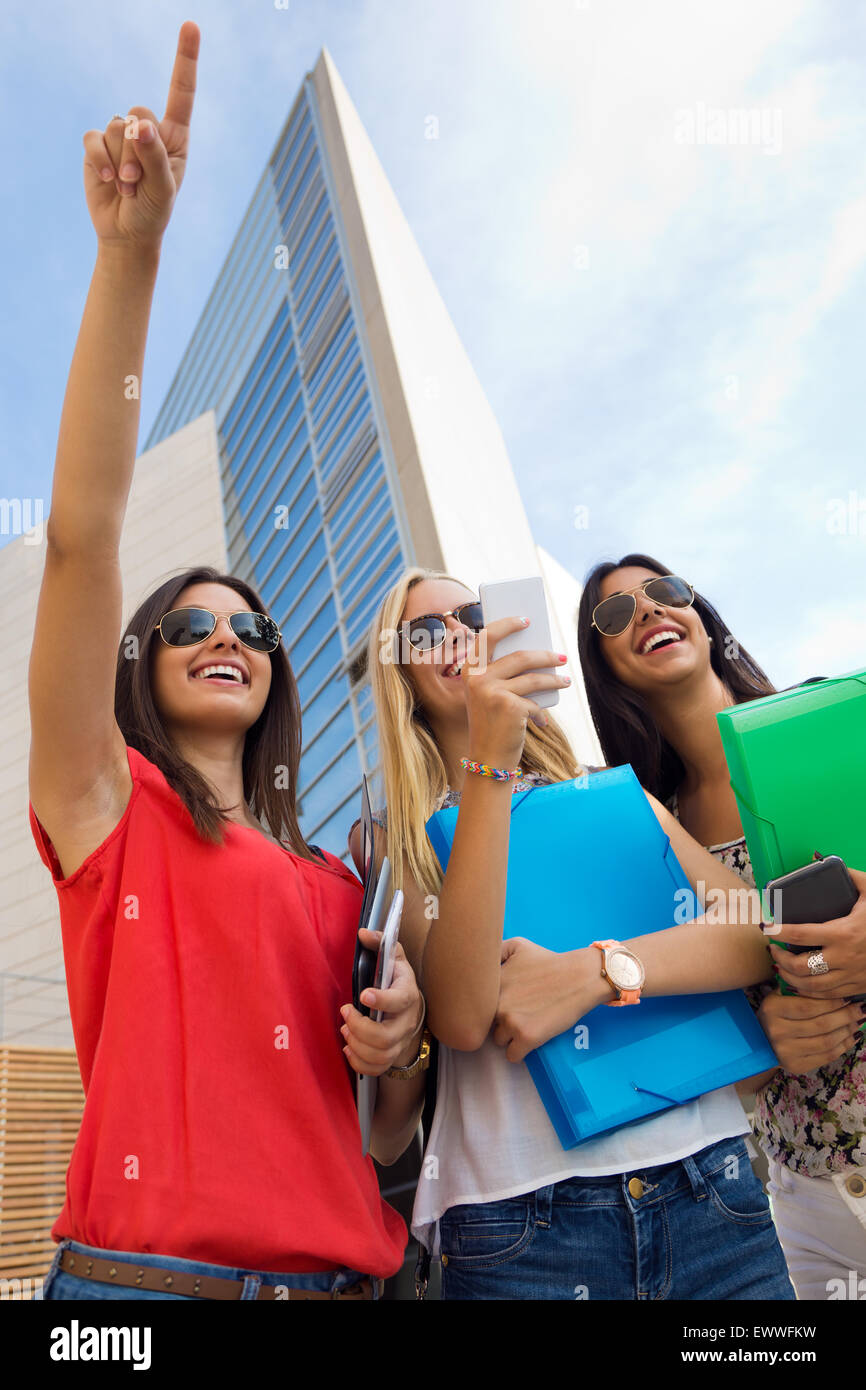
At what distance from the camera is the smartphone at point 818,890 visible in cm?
148

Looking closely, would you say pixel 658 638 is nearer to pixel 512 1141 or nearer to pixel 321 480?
pixel 512 1141

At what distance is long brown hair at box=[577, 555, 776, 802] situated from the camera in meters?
2.49

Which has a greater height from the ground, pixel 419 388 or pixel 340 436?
pixel 340 436

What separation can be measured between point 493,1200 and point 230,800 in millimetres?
1046

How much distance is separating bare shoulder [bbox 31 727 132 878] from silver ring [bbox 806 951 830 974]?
1.36 m

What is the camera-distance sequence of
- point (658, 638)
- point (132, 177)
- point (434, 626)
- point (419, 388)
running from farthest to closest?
1. point (419, 388)
2. point (658, 638)
3. point (434, 626)
4. point (132, 177)

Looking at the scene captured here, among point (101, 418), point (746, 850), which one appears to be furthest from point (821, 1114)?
point (101, 418)

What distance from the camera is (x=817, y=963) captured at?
1.50 meters

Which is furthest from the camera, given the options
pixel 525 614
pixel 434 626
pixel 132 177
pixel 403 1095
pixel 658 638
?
pixel 658 638

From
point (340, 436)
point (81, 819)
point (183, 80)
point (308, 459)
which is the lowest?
point (81, 819)

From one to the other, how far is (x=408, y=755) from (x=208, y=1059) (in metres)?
0.89

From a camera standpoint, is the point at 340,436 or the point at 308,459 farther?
the point at 308,459

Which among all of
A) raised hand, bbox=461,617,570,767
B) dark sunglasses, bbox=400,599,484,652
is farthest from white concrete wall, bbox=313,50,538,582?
raised hand, bbox=461,617,570,767
